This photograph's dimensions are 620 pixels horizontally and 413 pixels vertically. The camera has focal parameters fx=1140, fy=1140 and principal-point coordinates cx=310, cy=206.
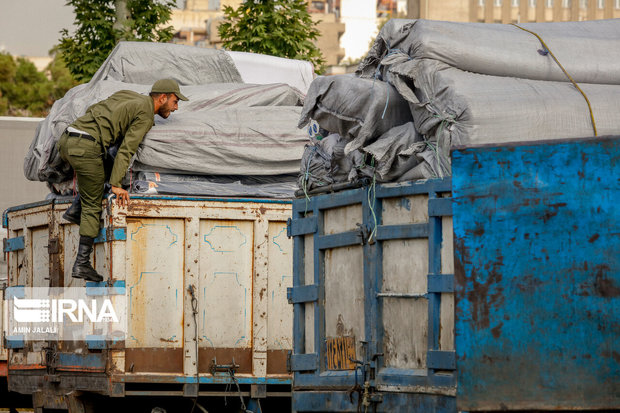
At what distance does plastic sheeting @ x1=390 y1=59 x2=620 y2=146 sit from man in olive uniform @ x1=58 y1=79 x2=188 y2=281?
3163mm

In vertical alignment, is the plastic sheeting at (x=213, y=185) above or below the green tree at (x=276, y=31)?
below

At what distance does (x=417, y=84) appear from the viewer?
251 inches

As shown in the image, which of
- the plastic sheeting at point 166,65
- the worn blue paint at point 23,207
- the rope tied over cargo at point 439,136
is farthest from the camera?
the plastic sheeting at point 166,65

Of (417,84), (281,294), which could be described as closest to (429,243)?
(417,84)

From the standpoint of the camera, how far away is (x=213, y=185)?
9133mm

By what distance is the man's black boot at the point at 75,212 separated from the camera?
8961mm

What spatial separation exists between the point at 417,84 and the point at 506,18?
68373 millimetres

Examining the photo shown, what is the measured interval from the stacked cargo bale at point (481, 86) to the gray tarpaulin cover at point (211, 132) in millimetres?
2157

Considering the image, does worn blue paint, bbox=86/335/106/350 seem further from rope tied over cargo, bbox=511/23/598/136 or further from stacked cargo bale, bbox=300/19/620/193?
rope tied over cargo, bbox=511/23/598/136

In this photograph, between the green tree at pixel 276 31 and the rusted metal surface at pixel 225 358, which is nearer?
the rusted metal surface at pixel 225 358

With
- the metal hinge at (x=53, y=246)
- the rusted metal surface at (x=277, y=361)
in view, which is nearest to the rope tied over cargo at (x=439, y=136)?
the rusted metal surface at (x=277, y=361)

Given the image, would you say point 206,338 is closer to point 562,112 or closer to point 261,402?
point 261,402

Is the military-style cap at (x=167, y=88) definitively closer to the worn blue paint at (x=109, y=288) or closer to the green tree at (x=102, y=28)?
the worn blue paint at (x=109, y=288)

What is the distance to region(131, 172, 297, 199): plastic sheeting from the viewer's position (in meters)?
8.91
